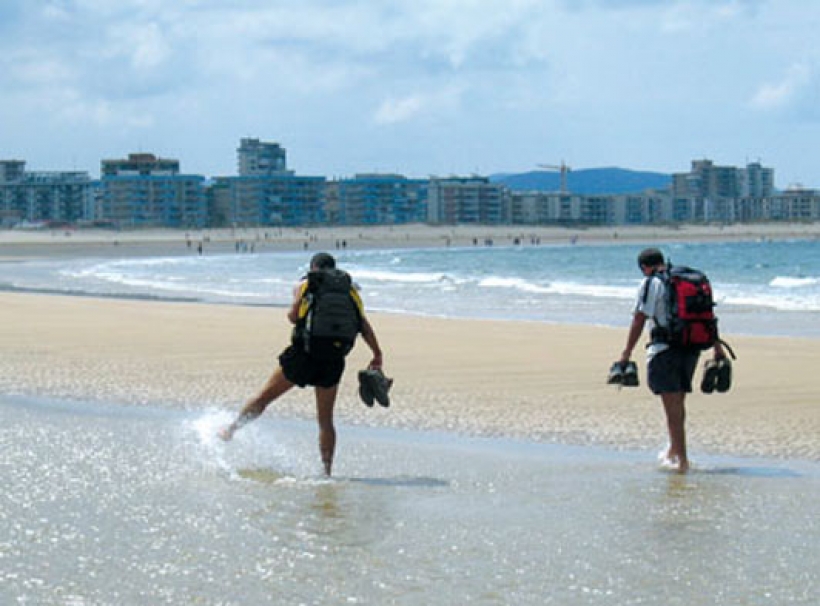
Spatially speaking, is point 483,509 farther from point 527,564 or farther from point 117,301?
point 117,301

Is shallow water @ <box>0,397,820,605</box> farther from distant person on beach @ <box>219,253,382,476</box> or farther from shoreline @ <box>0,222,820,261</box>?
shoreline @ <box>0,222,820,261</box>

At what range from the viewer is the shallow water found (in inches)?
215

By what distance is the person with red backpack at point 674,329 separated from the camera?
7.79 m

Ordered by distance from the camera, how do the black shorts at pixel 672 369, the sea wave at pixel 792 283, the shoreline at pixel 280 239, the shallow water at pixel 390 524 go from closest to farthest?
the shallow water at pixel 390 524 → the black shorts at pixel 672 369 → the sea wave at pixel 792 283 → the shoreline at pixel 280 239

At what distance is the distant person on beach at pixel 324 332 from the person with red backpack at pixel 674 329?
5.09 ft

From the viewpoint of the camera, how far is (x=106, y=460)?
330 inches

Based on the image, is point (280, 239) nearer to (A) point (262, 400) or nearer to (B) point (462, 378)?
(B) point (462, 378)

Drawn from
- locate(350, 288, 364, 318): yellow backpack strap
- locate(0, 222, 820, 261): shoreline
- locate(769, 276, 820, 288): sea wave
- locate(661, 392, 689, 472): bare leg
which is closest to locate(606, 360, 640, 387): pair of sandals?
locate(661, 392, 689, 472): bare leg

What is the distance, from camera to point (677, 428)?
26.4 ft

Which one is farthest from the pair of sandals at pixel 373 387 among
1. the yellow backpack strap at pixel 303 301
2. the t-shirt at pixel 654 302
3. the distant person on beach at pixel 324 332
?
the t-shirt at pixel 654 302

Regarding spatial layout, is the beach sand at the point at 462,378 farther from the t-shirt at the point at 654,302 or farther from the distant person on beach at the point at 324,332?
the distant person on beach at the point at 324,332

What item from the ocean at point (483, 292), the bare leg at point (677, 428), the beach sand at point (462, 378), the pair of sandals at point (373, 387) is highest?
the pair of sandals at point (373, 387)

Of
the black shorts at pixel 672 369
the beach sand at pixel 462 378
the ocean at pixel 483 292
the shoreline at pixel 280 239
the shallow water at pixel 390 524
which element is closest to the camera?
the shallow water at pixel 390 524

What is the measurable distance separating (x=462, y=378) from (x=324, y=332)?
17.3 ft
